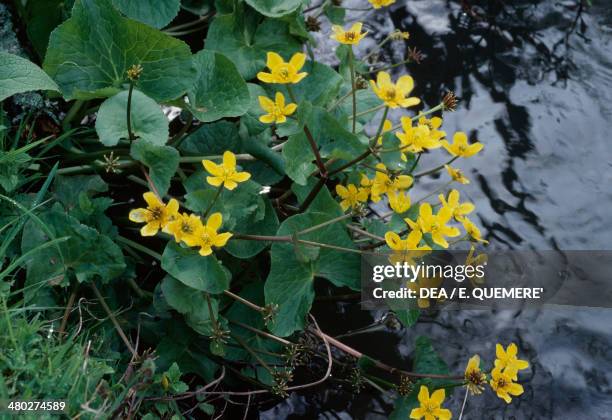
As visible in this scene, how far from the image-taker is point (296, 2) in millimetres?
2311

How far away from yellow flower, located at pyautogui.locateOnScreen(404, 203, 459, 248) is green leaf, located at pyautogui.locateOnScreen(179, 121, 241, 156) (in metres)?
0.70

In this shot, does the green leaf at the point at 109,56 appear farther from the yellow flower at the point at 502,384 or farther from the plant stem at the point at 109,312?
the yellow flower at the point at 502,384

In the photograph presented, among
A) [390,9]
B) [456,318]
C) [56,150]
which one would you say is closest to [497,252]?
[456,318]

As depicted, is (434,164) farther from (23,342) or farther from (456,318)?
(23,342)

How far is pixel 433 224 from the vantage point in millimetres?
1724

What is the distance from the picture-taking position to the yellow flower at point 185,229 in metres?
1.61

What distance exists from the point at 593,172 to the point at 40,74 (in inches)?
79.3

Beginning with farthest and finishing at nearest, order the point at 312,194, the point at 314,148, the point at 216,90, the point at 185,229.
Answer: the point at 216,90 → the point at 312,194 → the point at 314,148 → the point at 185,229

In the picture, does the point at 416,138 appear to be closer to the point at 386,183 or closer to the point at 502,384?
the point at 386,183

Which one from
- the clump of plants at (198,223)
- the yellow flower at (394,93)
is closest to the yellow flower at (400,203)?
the clump of plants at (198,223)

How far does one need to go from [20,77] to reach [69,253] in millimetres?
472

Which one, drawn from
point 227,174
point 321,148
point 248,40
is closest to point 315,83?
point 248,40

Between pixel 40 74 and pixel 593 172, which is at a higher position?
pixel 40 74

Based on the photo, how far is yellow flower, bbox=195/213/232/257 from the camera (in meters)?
1.61
